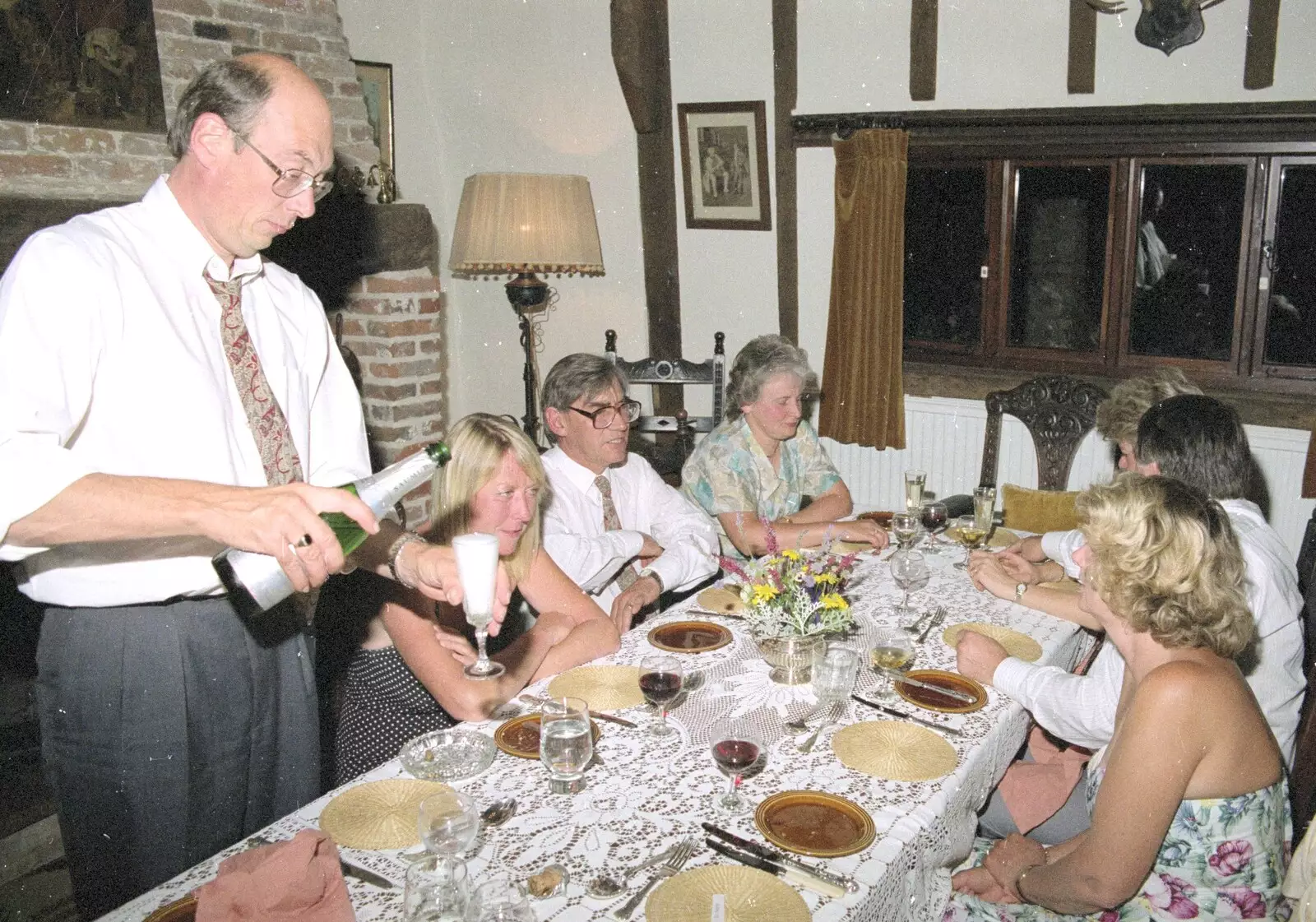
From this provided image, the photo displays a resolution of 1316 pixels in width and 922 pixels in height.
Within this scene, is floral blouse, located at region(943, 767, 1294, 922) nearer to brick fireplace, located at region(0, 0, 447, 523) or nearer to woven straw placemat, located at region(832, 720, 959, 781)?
woven straw placemat, located at region(832, 720, 959, 781)

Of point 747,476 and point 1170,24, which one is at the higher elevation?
point 1170,24

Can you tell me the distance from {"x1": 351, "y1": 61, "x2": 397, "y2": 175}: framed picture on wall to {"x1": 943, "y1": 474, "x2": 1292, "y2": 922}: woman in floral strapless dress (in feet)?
15.3

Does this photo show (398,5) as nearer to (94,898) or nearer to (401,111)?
(401,111)

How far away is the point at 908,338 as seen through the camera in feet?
16.2

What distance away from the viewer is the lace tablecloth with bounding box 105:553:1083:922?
1375mm

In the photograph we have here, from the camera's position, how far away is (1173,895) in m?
1.68

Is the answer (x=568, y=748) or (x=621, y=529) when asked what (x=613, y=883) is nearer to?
(x=568, y=748)

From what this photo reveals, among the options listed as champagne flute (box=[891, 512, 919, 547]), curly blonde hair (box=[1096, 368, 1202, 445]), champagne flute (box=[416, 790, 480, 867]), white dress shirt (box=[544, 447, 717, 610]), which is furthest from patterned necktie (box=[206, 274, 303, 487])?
curly blonde hair (box=[1096, 368, 1202, 445])

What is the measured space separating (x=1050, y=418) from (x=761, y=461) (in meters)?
1.41

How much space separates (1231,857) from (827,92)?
389cm

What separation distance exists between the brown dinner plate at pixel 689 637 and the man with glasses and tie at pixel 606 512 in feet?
1.38

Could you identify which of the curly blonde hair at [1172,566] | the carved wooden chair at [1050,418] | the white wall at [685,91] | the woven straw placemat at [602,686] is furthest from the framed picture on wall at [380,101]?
the curly blonde hair at [1172,566]

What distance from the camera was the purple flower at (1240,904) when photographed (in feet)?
5.49

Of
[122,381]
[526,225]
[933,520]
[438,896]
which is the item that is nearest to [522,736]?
[438,896]
